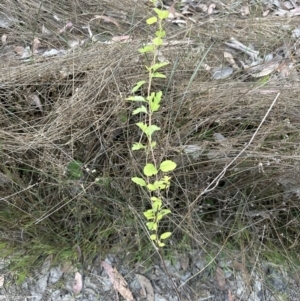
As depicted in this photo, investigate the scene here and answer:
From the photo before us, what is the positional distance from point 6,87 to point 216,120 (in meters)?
0.97

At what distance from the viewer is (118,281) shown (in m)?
1.72

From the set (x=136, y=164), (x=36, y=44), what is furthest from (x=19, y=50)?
(x=136, y=164)


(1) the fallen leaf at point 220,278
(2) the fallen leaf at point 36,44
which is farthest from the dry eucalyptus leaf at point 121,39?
(1) the fallen leaf at point 220,278

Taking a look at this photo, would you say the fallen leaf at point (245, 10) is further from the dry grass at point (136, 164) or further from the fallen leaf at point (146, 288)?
the fallen leaf at point (146, 288)

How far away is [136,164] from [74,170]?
27 centimetres

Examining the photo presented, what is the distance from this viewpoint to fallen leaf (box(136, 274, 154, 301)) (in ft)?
5.60

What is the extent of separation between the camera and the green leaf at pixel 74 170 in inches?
70.2

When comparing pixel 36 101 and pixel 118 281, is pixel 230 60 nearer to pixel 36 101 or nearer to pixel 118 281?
pixel 36 101

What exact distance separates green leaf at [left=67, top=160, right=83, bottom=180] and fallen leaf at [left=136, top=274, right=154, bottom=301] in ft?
1.57

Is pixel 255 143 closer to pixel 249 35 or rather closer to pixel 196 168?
pixel 196 168

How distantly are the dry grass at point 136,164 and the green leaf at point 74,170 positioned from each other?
2 cm

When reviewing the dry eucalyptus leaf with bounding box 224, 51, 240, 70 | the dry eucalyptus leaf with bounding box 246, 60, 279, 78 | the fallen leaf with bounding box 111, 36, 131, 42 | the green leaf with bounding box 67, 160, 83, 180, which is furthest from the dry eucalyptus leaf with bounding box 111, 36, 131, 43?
the green leaf with bounding box 67, 160, 83, 180

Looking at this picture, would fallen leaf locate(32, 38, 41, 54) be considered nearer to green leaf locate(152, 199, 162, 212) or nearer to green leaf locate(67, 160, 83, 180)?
green leaf locate(67, 160, 83, 180)

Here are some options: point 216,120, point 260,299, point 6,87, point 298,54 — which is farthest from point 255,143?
point 6,87
